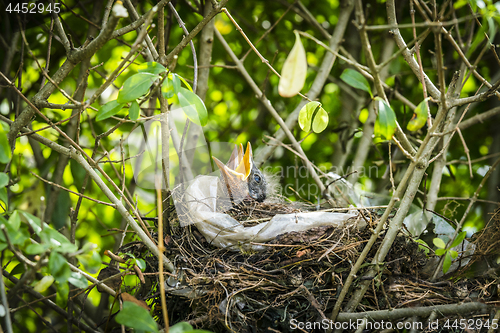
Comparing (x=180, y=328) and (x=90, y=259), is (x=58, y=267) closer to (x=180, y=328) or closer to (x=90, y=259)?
(x=90, y=259)

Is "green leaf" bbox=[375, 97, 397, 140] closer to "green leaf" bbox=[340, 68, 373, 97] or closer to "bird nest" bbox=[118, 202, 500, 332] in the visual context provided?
"green leaf" bbox=[340, 68, 373, 97]

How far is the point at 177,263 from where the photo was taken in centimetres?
165

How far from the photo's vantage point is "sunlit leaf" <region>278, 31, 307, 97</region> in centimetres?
90

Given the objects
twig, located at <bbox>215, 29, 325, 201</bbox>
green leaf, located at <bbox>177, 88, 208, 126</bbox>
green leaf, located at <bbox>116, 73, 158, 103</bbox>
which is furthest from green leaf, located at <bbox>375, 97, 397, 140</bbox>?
twig, located at <bbox>215, 29, 325, 201</bbox>

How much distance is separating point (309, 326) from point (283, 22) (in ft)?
9.19

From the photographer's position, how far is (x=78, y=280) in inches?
44.1

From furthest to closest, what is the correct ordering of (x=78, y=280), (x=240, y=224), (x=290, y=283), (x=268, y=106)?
1. (x=268, y=106)
2. (x=240, y=224)
3. (x=290, y=283)
4. (x=78, y=280)

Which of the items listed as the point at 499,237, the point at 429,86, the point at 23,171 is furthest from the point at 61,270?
the point at 23,171

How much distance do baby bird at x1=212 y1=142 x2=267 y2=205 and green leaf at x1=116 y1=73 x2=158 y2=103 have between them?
964mm

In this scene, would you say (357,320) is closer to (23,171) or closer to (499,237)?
(499,237)

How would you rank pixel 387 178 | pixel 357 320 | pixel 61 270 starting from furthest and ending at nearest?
pixel 387 178
pixel 357 320
pixel 61 270

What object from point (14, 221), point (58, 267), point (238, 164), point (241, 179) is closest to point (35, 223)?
point (14, 221)

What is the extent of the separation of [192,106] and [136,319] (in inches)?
28.1

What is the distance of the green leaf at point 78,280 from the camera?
1.10m
